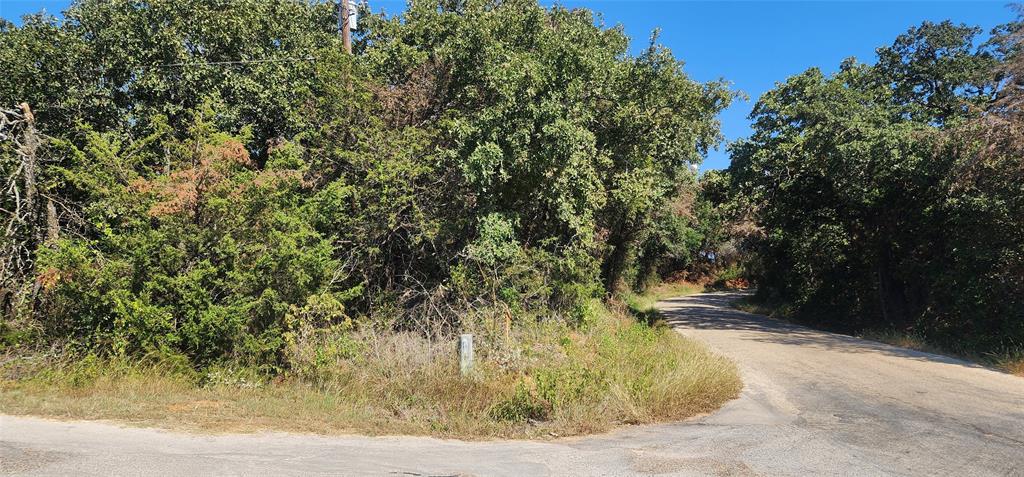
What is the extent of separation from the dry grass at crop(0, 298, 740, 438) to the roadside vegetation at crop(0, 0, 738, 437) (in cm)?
4

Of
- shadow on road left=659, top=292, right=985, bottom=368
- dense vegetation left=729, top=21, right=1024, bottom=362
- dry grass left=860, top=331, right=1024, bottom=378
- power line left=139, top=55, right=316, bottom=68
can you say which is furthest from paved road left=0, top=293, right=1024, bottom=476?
power line left=139, top=55, right=316, bottom=68

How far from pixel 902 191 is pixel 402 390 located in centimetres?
1719

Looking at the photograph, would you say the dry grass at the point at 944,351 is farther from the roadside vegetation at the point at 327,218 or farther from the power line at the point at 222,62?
the power line at the point at 222,62

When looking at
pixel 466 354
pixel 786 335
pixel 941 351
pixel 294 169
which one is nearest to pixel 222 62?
pixel 294 169

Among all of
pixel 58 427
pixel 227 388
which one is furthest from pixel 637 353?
pixel 58 427

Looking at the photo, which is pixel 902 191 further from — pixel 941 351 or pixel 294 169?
pixel 294 169

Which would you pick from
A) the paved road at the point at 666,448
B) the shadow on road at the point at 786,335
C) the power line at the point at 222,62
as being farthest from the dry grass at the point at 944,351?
the power line at the point at 222,62

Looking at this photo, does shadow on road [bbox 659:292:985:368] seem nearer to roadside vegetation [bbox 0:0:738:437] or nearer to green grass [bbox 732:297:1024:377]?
green grass [bbox 732:297:1024:377]

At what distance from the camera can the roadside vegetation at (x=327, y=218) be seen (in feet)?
25.7

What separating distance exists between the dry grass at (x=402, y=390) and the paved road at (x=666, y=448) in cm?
35

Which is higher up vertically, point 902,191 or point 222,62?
point 222,62

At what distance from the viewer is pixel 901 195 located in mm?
18156

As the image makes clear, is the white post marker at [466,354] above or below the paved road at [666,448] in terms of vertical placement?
above

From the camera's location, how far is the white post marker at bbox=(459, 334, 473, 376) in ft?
25.7
